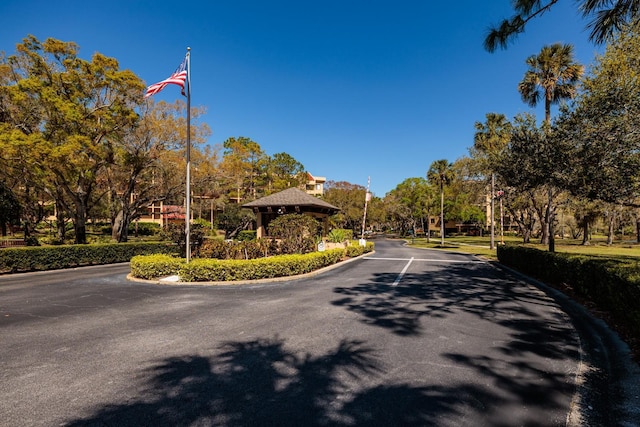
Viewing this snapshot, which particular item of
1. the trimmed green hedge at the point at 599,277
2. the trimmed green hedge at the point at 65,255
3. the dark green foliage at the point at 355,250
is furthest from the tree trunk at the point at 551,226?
the trimmed green hedge at the point at 65,255

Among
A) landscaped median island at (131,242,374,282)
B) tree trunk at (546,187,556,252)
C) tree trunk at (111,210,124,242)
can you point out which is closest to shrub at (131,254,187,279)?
landscaped median island at (131,242,374,282)

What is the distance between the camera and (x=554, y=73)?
22.7m

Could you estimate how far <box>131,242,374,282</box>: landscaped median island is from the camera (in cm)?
1256

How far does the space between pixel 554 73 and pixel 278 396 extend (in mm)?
28643

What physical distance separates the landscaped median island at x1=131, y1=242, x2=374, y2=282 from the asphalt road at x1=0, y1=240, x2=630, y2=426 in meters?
2.80

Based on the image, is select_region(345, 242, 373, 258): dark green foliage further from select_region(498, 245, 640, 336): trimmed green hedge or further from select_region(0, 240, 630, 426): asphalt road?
select_region(0, 240, 630, 426): asphalt road

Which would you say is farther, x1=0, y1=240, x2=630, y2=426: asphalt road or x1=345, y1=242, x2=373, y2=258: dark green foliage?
x1=345, y1=242, x2=373, y2=258: dark green foliage

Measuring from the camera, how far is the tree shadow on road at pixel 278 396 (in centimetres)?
352

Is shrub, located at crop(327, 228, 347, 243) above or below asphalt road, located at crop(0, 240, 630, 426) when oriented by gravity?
above

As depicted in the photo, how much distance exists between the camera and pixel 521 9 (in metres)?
6.19

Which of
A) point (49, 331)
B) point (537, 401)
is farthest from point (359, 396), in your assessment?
point (49, 331)

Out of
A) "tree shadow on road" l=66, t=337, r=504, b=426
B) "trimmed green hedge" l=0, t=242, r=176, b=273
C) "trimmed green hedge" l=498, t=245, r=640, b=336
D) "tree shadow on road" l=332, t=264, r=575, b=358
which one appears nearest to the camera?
"tree shadow on road" l=66, t=337, r=504, b=426

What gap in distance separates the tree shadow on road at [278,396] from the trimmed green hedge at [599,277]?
422 centimetres

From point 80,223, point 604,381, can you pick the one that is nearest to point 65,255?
point 80,223
